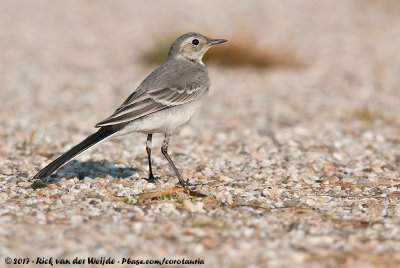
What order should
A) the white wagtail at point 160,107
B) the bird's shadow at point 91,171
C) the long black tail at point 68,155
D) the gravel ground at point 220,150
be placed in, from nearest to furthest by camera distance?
the gravel ground at point 220,150 → the long black tail at point 68,155 → the white wagtail at point 160,107 → the bird's shadow at point 91,171

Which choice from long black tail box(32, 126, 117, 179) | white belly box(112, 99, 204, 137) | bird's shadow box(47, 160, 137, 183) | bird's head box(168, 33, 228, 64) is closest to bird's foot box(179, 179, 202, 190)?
white belly box(112, 99, 204, 137)

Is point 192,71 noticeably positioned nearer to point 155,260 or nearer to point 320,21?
point 155,260

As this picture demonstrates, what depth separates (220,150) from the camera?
8125mm

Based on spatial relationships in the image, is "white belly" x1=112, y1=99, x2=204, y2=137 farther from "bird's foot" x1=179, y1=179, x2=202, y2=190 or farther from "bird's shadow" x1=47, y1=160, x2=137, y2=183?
"bird's shadow" x1=47, y1=160, x2=137, y2=183

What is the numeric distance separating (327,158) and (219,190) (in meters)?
2.26

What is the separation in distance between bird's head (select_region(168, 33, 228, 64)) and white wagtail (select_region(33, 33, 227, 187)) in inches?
0.8

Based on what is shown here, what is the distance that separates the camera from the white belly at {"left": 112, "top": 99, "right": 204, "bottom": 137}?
614 cm

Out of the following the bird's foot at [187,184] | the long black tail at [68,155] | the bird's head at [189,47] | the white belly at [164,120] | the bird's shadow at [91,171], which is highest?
the bird's head at [189,47]

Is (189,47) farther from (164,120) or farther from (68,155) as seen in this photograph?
(68,155)

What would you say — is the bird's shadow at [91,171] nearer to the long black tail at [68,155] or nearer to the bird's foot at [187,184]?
the long black tail at [68,155]

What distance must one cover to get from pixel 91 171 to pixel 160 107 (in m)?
1.43

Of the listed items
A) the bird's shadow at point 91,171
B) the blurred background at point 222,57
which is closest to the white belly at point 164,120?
the bird's shadow at point 91,171

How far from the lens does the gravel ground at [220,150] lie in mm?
4629

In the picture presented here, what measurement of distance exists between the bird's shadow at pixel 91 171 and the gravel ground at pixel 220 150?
4cm
